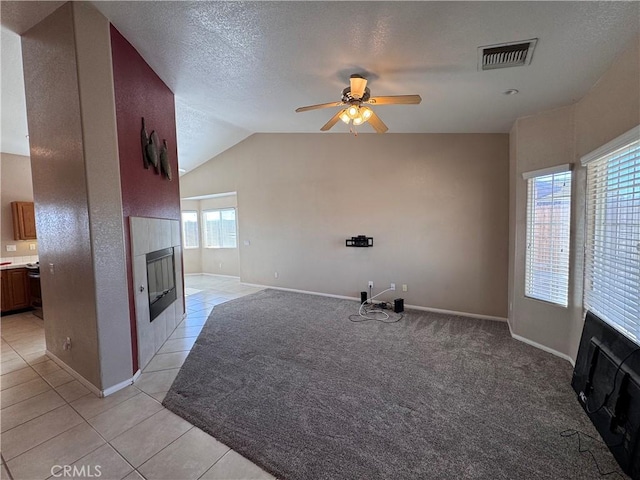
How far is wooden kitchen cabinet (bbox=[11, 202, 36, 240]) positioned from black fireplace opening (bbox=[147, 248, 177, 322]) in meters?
3.22

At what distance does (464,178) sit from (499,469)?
373 cm

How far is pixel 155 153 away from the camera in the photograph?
127 inches

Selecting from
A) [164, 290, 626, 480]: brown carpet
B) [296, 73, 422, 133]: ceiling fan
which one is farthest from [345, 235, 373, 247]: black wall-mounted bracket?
[296, 73, 422, 133]: ceiling fan

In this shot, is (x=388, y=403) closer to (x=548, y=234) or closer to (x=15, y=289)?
(x=548, y=234)

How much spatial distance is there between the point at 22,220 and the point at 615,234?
8.14m

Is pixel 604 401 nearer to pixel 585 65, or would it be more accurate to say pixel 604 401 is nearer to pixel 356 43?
pixel 585 65

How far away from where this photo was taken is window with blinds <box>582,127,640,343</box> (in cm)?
201

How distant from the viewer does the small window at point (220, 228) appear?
7871 mm

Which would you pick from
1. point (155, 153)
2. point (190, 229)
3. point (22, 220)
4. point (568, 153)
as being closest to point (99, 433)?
point (155, 153)

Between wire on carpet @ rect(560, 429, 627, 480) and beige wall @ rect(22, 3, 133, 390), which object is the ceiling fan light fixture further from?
wire on carpet @ rect(560, 429, 627, 480)

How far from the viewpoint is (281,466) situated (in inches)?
67.0

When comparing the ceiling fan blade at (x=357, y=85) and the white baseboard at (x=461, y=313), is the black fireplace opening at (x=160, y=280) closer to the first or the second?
the ceiling fan blade at (x=357, y=85)

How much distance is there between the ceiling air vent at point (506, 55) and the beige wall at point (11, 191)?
6954 mm

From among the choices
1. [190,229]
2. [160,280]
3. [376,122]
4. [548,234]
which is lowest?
[160,280]
